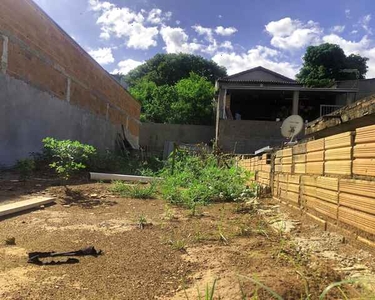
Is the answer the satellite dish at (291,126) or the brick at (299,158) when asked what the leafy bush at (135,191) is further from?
the satellite dish at (291,126)

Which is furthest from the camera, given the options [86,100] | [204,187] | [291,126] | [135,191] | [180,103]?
[180,103]

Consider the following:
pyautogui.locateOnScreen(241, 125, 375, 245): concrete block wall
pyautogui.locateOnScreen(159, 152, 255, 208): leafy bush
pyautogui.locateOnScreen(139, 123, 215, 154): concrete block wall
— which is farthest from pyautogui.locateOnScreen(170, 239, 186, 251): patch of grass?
pyautogui.locateOnScreen(139, 123, 215, 154): concrete block wall

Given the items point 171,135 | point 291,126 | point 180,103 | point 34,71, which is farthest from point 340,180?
point 180,103

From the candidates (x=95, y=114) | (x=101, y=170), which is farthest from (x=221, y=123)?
(x=101, y=170)

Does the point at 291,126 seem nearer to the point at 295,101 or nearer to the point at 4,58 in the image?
the point at 4,58

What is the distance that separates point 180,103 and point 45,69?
2515 centimetres

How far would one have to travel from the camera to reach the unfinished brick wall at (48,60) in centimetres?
891

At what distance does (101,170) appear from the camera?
10711 millimetres

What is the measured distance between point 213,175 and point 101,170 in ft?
15.8

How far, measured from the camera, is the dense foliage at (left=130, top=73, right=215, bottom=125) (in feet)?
115

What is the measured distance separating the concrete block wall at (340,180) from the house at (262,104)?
42.8 feet

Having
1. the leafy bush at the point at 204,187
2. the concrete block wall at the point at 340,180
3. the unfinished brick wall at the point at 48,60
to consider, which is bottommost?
the leafy bush at the point at 204,187

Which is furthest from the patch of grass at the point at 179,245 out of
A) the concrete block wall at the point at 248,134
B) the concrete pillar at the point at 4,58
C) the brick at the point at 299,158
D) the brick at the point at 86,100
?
the concrete block wall at the point at 248,134

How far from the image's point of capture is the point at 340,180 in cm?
280
